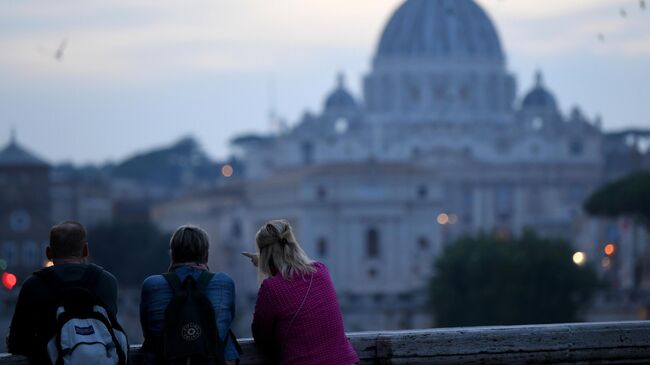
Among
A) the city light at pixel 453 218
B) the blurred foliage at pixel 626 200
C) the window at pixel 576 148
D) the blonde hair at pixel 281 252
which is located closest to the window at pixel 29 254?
the blurred foliage at pixel 626 200

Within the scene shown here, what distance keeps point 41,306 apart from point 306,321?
1.19 metres

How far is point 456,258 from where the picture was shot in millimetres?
64312

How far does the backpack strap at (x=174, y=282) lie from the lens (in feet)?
30.2

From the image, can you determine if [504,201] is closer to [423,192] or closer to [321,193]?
[423,192]

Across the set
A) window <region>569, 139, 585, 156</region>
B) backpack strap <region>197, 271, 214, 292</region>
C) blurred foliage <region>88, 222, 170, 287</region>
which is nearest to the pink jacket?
backpack strap <region>197, 271, 214, 292</region>

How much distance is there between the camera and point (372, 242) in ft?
274

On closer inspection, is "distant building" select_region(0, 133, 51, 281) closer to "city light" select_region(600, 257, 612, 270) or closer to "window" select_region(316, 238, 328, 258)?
"window" select_region(316, 238, 328, 258)

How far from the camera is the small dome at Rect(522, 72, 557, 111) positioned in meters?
122

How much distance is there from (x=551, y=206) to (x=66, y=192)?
21.8 m

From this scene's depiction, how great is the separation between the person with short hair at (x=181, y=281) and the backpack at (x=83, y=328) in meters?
0.22

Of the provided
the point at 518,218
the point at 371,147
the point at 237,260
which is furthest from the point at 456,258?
the point at 371,147

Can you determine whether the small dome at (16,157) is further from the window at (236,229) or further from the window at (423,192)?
the window at (423,192)

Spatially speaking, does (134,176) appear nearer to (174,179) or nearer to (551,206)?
(174,179)

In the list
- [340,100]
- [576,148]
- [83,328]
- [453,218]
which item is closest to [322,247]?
[453,218]
